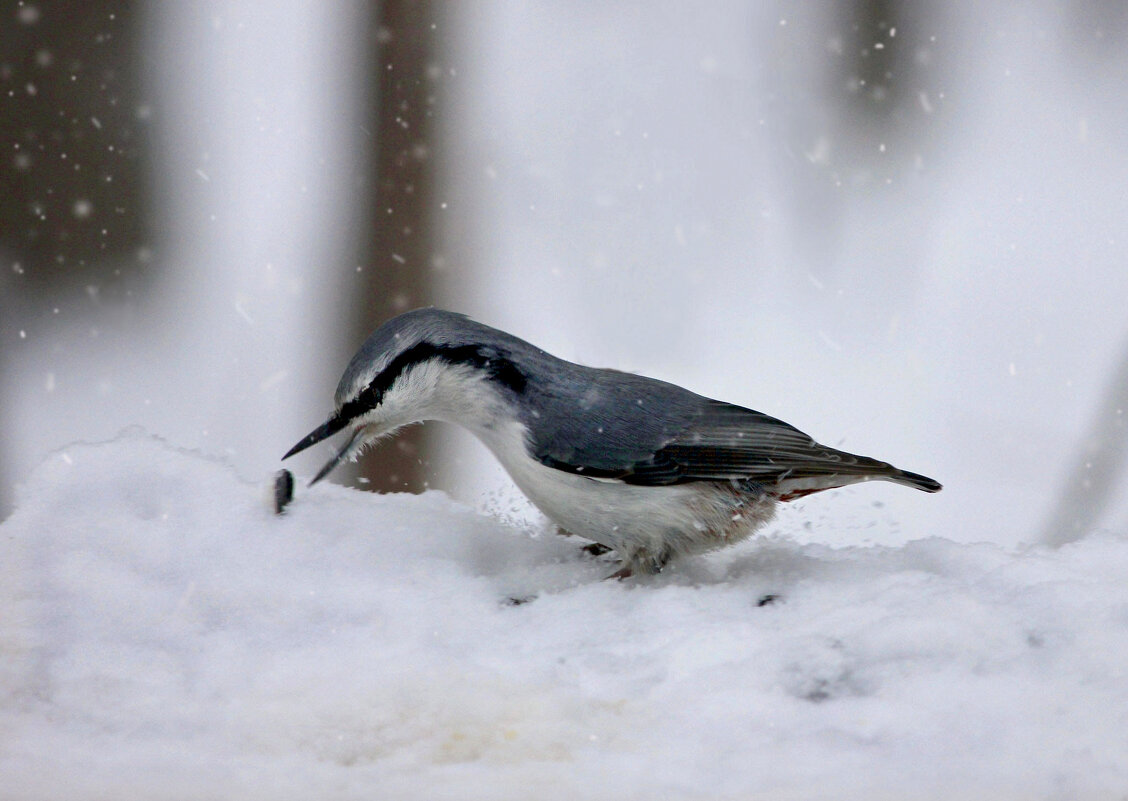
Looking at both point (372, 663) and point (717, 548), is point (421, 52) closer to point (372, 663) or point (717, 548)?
point (717, 548)

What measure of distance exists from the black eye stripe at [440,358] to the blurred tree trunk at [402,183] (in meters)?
0.97

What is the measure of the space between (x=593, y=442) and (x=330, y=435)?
44cm

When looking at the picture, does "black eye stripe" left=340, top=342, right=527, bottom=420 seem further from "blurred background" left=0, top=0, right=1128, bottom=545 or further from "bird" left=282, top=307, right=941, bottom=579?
"blurred background" left=0, top=0, right=1128, bottom=545

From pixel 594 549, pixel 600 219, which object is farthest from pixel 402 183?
pixel 594 549

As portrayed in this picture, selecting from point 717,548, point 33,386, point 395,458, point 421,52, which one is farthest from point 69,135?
point 717,548

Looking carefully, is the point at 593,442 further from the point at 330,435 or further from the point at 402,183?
the point at 402,183

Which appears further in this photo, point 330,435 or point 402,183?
point 402,183

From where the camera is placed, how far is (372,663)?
1.49m

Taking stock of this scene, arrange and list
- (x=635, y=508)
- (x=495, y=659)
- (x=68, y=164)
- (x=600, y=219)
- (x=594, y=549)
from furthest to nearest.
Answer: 1. (x=600, y=219)
2. (x=68, y=164)
3. (x=594, y=549)
4. (x=635, y=508)
5. (x=495, y=659)

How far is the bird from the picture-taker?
1896 mm

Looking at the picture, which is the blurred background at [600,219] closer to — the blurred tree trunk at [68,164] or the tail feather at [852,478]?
the blurred tree trunk at [68,164]

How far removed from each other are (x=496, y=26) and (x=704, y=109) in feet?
2.67

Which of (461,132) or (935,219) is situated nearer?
(461,132)

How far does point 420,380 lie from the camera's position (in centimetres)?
194
